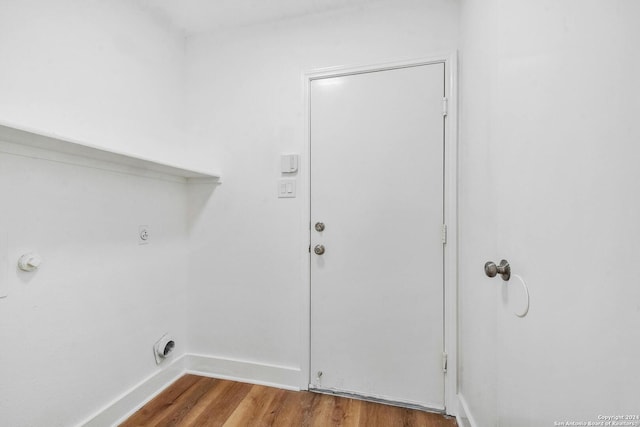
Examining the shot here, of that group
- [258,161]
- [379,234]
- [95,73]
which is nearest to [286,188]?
[258,161]

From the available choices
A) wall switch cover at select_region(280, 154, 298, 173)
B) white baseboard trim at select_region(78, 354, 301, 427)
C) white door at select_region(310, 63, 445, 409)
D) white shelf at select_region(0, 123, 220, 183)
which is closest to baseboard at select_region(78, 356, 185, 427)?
white baseboard trim at select_region(78, 354, 301, 427)

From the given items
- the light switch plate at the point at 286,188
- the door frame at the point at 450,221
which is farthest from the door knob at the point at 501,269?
the light switch plate at the point at 286,188

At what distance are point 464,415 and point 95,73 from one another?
2.59 meters

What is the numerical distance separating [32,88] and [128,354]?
1393 millimetres

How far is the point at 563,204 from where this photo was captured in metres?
0.62

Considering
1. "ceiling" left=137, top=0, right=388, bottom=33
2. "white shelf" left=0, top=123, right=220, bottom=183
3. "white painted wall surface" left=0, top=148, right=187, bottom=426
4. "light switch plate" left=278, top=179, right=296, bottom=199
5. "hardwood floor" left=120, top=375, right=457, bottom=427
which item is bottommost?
"hardwood floor" left=120, top=375, right=457, bottom=427

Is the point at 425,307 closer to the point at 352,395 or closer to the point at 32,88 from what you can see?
the point at 352,395

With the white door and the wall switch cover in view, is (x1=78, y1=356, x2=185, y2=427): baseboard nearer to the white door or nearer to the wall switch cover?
the white door

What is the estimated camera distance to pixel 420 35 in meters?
1.62

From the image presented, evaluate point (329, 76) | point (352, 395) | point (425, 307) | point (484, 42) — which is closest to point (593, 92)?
point (484, 42)

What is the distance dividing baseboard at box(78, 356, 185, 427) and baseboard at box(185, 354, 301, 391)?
0.34 ft

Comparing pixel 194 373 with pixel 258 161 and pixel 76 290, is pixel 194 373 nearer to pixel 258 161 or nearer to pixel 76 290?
pixel 76 290

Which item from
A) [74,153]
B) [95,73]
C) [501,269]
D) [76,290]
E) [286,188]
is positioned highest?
[95,73]

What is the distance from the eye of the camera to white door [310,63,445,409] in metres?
1.60
